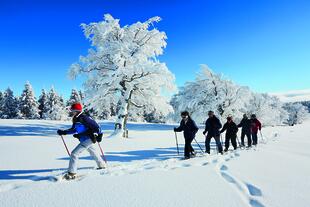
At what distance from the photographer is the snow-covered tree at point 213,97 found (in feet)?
114

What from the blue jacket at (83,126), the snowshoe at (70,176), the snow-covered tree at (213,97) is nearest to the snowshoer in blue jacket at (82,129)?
the blue jacket at (83,126)

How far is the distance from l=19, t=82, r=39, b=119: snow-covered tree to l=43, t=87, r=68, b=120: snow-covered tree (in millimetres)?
2930

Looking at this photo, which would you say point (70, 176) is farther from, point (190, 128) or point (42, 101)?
point (42, 101)

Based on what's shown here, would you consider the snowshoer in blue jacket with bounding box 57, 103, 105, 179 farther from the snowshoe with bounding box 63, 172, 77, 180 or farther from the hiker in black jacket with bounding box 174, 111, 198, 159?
the hiker in black jacket with bounding box 174, 111, 198, 159

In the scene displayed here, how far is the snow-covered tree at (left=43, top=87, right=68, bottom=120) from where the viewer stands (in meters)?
61.1

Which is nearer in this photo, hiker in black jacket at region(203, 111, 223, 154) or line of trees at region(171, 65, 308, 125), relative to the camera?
hiker in black jacket at region(203, 111, 223, 154)

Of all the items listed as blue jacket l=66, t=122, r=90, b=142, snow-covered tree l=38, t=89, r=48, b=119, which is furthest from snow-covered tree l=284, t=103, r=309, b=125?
blue jacket l=66, t=122, r=90, b=142

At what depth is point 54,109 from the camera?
62.1 meters

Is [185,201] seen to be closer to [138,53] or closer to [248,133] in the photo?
[248,133]

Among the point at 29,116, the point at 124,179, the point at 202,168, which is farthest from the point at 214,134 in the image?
the point at 29,116

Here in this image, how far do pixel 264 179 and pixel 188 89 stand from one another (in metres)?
33.9

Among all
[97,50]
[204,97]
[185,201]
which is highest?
[97,50]

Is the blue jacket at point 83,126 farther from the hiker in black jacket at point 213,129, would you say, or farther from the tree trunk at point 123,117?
the tree trunk at point 123,117

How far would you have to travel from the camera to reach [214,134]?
11.4m
